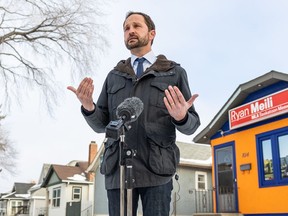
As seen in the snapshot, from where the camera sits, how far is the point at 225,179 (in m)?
12.6

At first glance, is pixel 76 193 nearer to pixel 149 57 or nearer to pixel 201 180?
pixel 201 180

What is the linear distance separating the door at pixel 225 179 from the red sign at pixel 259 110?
1025 mm

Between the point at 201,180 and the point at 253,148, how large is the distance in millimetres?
7342

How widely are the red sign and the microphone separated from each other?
8634 millimetres

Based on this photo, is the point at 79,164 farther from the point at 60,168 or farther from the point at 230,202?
the point at 230,202

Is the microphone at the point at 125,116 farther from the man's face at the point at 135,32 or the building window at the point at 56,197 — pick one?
the building window at the point at 56,197

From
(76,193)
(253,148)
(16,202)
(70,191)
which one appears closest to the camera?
(253,148)

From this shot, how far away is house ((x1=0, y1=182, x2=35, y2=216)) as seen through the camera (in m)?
43.1

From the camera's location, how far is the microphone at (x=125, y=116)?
5.90 ft

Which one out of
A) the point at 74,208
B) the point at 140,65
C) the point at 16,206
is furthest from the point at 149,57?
the point at 16,206

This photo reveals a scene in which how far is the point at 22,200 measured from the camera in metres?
45.3

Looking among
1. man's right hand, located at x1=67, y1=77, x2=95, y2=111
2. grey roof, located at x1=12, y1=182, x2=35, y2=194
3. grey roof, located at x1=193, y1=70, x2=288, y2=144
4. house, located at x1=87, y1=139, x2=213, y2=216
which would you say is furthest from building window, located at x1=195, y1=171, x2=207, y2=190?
grey roof, located at x1=12, y1=182, x2=35, y2=194

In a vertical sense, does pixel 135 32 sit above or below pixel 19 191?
above

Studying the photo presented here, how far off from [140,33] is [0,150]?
20242 mm
